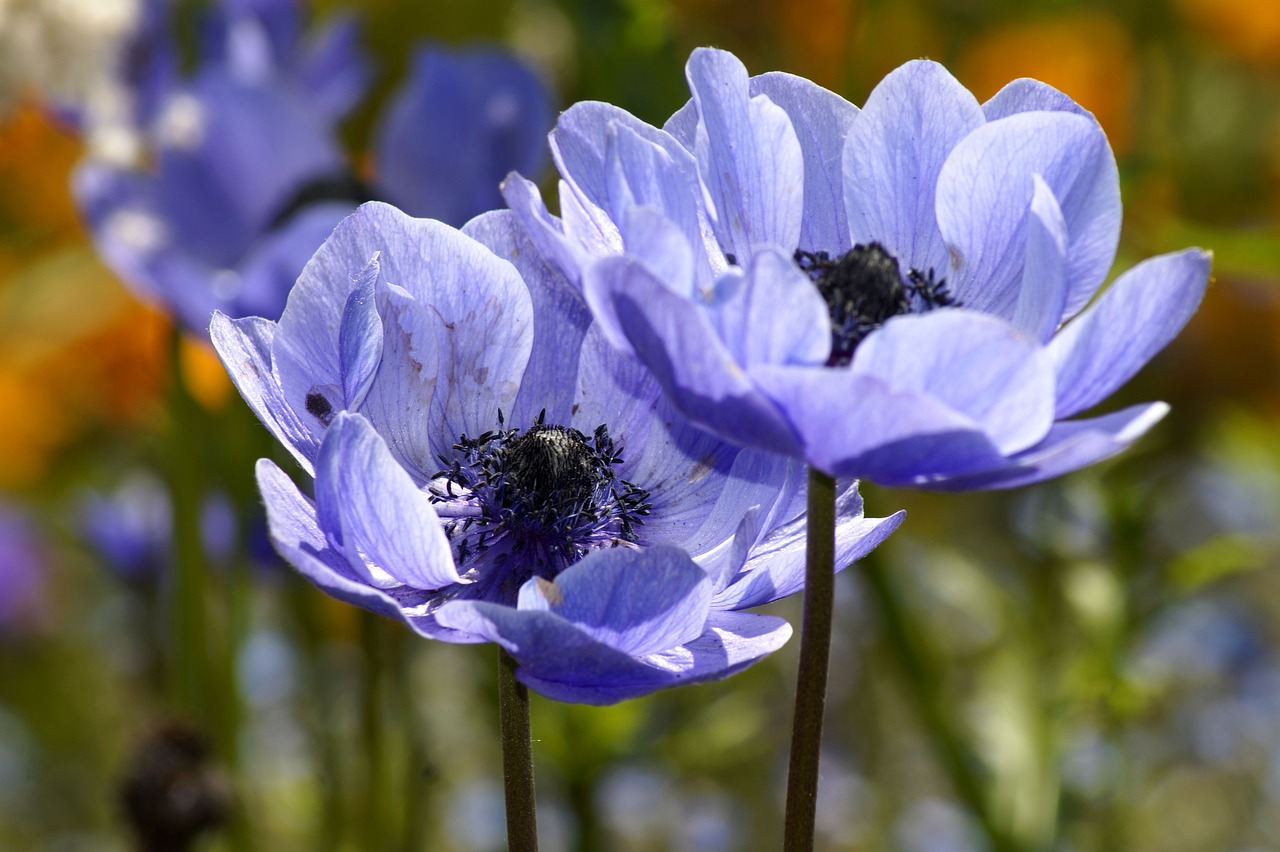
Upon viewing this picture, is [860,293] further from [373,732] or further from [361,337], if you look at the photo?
[373,732]

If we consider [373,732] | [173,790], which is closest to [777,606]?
[373,732]

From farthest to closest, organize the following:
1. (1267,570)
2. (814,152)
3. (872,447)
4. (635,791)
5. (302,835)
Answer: (1267,570) < (635,791) < (302,835) < (814,152) < (872,447)

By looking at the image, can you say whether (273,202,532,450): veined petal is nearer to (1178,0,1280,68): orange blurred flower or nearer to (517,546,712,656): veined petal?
(517,546,712,656): veined petal

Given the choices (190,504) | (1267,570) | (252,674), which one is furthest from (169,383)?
(1267,570)

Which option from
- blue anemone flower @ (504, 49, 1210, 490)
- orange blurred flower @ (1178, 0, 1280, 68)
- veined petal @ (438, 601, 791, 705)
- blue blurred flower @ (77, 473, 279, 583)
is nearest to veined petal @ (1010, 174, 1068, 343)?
blue anemone flower @ (504, 49, 1210, 490)

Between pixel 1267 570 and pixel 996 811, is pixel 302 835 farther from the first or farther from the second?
pixel 1267 570

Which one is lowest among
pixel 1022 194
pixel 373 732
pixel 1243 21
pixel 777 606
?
pixel 777 606

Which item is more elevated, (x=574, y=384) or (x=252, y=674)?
(x=574, y=384)

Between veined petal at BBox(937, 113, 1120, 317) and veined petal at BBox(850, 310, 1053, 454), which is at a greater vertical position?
veined petal at BBox(937, 113, 1120, 317)
